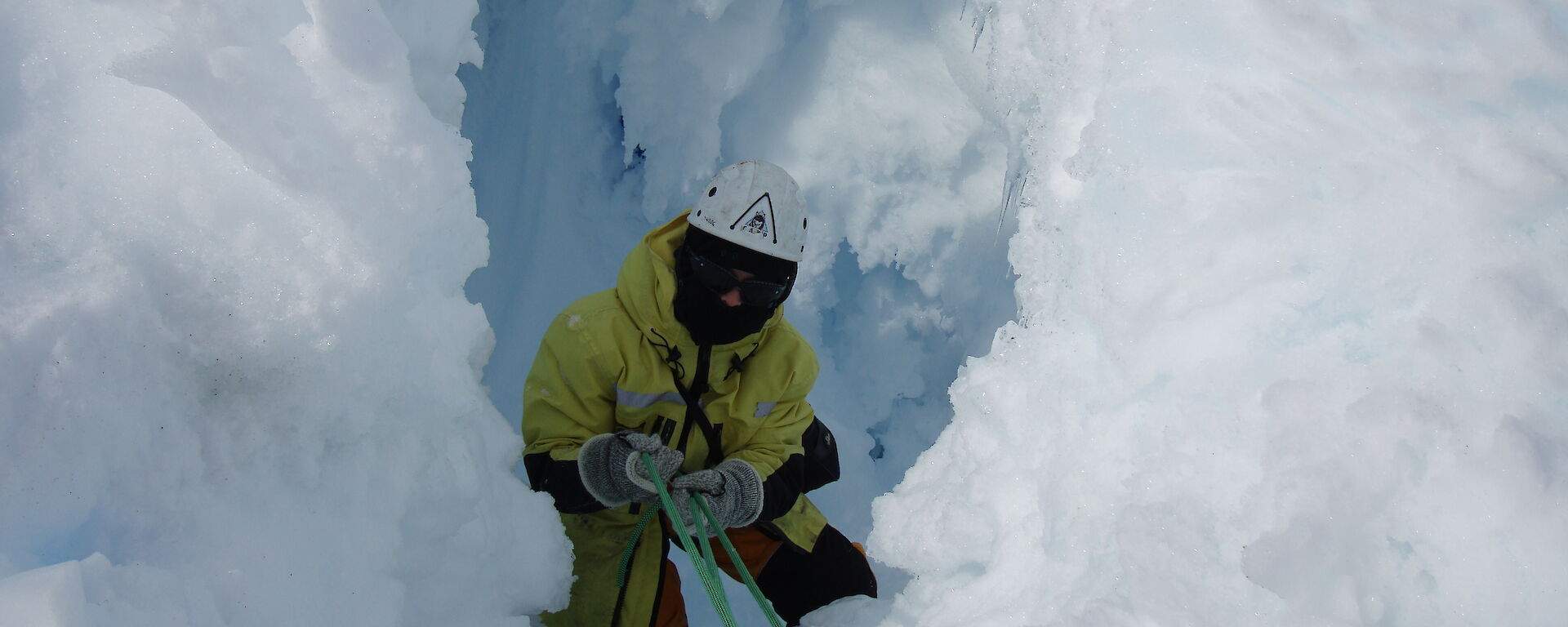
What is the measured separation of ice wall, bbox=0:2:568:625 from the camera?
118 cm

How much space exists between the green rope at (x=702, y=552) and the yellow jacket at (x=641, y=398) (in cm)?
6

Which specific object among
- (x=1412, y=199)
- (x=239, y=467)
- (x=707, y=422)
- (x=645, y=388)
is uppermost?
(x=239, y=467)

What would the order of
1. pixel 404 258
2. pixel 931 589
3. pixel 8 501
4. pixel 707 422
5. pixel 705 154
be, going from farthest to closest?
pixel 705 154
pixel 707 422
pixel 931 589
pixel 404 258
pixel 8 501

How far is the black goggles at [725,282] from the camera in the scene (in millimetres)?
1949

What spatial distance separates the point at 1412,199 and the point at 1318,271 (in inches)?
9.0

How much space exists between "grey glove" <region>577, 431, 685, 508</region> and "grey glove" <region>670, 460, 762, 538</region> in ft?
0.18

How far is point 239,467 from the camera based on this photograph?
4.37 ft

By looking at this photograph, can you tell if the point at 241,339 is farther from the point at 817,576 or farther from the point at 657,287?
the point at 817,576

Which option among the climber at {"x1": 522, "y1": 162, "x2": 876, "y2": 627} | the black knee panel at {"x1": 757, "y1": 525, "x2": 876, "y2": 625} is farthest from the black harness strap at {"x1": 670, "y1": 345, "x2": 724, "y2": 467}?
the black knee panel at {"x1": 757, "y1": 525, "x2": 876, "y2": 625}

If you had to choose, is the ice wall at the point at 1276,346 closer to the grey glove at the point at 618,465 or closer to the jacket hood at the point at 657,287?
the grey glove at the point at 618,465

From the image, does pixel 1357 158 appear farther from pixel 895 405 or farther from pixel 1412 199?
pixel 895 405

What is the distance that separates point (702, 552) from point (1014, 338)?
0.90 m

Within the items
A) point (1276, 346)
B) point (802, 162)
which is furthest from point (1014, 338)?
point (802, 162)

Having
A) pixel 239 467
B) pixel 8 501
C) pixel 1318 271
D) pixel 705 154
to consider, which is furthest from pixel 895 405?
pixel 8 501
